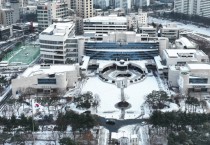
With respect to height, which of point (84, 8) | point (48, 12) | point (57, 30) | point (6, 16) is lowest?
point (57, 30)

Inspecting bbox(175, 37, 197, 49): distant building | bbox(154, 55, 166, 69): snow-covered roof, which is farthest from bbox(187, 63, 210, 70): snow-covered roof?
bbox(175, 37, 197, 49): distant building

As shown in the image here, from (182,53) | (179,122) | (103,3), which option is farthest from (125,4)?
(179,122)

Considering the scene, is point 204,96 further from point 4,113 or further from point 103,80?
point 4,113

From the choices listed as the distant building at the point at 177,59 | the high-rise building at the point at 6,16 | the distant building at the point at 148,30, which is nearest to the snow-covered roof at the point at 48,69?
the distant building at the point at 177,59

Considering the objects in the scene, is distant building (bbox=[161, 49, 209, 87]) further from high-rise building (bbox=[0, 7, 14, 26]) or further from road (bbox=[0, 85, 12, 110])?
high-rise building (bbox=[0, 7, 14, 26])

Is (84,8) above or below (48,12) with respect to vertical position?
above

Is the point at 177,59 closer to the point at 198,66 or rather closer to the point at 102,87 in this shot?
the point at 198,66
